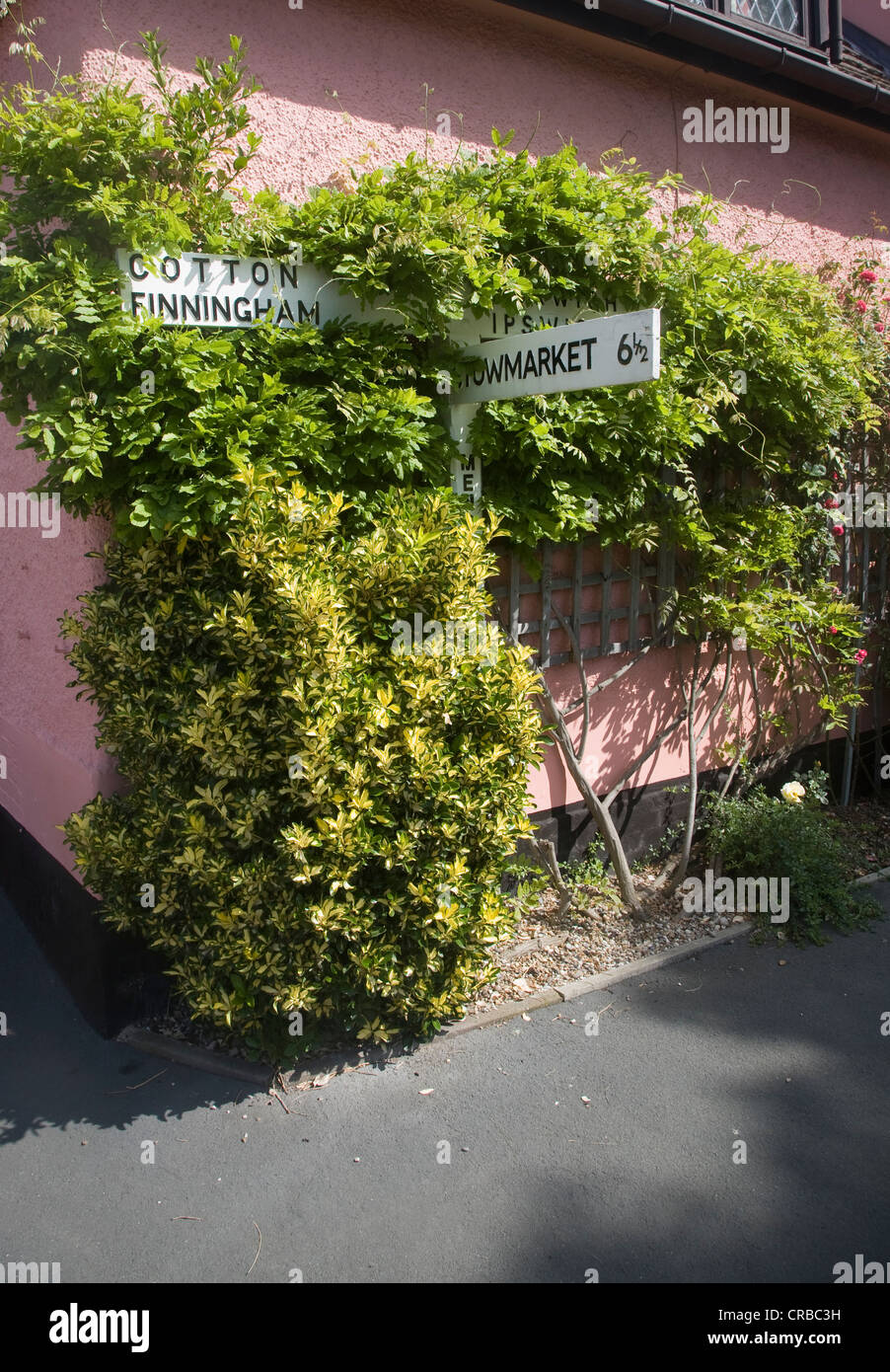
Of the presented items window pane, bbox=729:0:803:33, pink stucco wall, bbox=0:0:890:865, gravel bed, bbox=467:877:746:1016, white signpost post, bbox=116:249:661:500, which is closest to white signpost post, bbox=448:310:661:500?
white signpost post, bbox=116:249:661:500

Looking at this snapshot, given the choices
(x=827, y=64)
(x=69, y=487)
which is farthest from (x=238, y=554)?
(x=827, y=64)

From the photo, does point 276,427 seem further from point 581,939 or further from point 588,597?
point 581,939

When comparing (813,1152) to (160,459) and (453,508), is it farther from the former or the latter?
(160,459)

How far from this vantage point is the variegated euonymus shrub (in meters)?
3.38

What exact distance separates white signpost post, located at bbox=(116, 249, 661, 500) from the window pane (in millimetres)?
3663

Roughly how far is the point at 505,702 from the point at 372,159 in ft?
8.38

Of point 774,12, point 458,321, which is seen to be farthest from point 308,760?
point 774,12

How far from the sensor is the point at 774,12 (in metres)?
6.47

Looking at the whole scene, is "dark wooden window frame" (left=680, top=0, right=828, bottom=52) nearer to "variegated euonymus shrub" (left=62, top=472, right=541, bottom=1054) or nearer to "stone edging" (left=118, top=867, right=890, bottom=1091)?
"variegated euonymus shrub" (left=62, top=472, right=541, bottom=1054)

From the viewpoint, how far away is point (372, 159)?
449 cm

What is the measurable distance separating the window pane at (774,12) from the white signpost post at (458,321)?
144 inches

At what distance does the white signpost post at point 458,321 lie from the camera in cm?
331

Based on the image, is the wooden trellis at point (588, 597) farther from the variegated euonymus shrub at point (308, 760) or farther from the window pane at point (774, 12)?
the window pane at point (774, 12)

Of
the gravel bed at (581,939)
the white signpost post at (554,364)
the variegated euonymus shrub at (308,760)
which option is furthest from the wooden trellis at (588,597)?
the gravel bed at (581,939)
